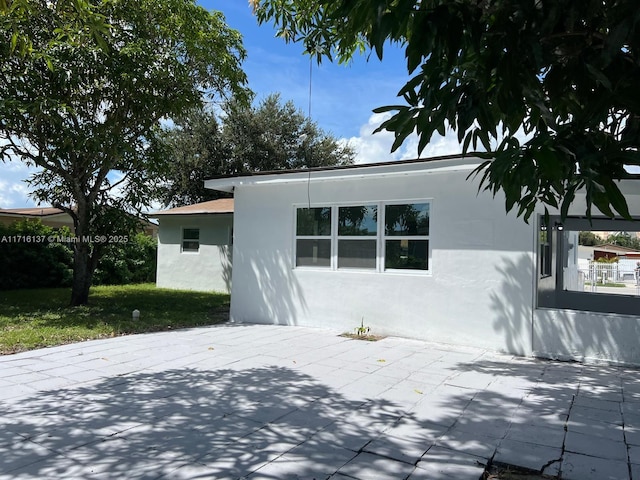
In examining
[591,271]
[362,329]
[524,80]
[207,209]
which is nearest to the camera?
[524,80]

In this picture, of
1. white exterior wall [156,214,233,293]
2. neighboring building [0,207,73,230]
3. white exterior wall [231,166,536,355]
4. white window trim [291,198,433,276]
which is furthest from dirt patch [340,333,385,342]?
neighboring building [0,207,73,230]

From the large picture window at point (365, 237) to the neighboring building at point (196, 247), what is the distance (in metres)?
6.71

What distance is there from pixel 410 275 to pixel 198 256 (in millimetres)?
10515

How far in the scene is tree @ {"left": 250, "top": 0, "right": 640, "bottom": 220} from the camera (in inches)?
61.4

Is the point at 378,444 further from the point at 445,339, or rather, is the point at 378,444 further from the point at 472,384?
the point at 445,339

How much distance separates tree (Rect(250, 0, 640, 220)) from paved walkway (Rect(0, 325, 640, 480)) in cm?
239

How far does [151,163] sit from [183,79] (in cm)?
204

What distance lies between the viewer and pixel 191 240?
16719 millimetres

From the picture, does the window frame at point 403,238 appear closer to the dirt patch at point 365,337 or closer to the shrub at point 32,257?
the dirt patch at point 365,337

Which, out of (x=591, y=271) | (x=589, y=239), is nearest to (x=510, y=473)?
(x=591, y=271)

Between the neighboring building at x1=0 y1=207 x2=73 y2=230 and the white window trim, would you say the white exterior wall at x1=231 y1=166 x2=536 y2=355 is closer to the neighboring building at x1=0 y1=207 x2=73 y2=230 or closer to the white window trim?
the white window trim

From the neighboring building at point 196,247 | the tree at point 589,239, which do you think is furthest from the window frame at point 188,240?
the tree at point 589,239

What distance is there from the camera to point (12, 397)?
4.57 m
